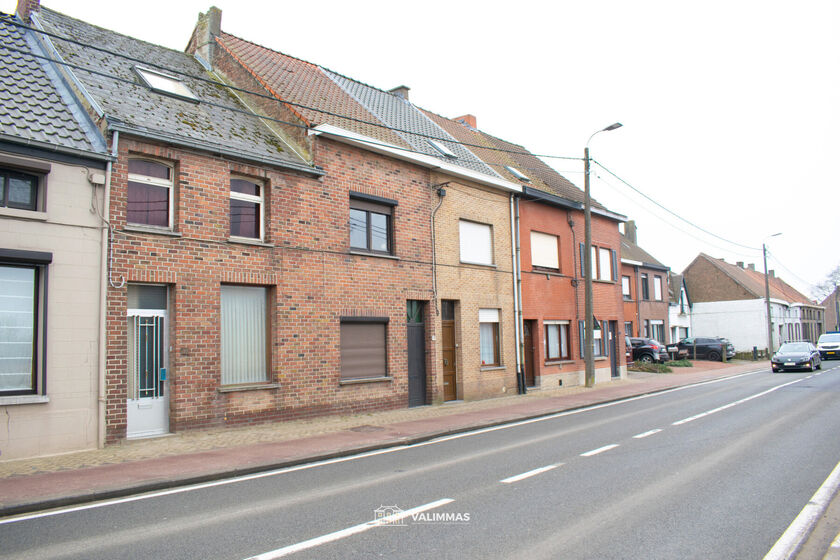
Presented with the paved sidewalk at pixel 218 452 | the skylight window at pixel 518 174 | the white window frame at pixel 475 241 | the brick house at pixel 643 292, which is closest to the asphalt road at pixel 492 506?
the paved sidewalk at pixel 218 452

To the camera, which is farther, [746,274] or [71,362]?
[746,274]

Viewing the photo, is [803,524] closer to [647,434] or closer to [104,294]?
[647,434]

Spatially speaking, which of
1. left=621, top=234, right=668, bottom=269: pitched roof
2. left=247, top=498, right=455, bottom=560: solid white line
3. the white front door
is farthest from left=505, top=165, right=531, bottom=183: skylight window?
left=621, top=234, right=668, bottom=269: pitched roof

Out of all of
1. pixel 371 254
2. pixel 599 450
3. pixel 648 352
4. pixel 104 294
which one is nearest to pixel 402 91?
pixel 371 254

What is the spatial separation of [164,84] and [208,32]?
4.07 meters

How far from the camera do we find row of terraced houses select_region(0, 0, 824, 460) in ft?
30.9

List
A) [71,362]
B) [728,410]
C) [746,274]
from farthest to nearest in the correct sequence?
[746,274], [728,410], [71,362]

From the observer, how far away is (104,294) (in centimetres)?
989

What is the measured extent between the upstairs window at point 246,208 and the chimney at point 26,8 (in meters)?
6.01

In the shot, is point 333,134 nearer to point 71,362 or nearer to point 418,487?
point 71,362

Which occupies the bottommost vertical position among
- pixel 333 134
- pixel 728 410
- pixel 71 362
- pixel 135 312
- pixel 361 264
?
pixel 728 410

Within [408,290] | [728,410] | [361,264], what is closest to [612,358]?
[728,410]

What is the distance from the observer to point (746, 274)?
59.5 metres

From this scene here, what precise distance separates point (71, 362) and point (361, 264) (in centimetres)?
651
